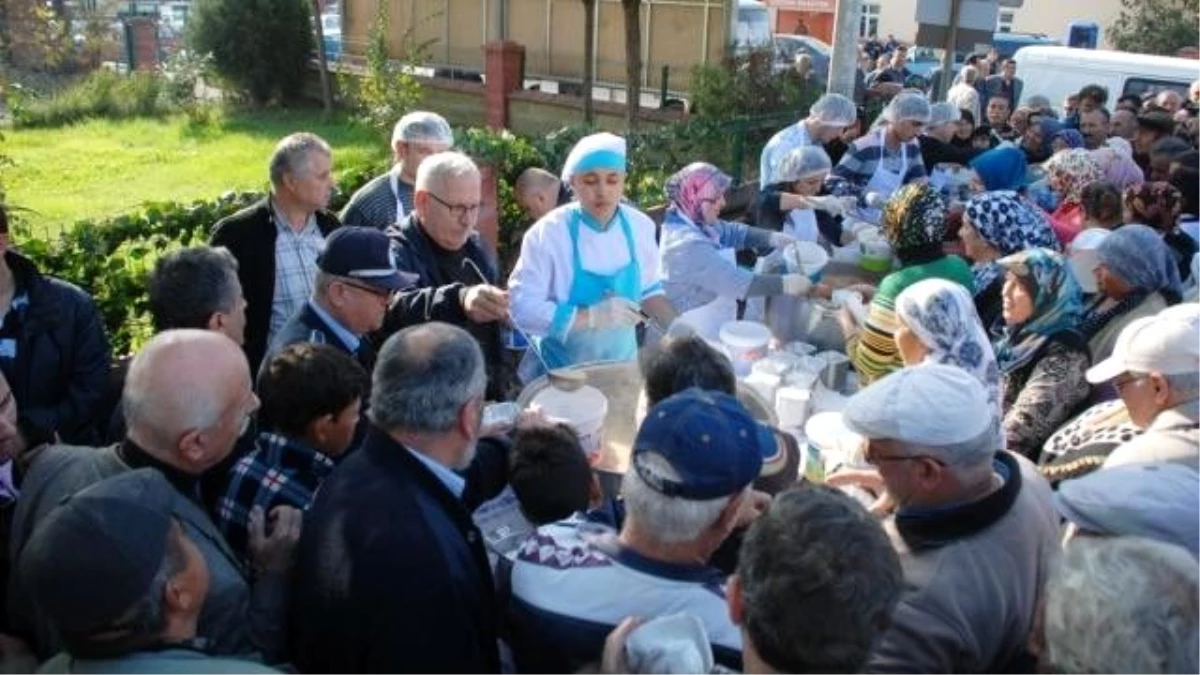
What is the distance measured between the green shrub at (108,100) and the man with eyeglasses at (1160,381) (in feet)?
65.3

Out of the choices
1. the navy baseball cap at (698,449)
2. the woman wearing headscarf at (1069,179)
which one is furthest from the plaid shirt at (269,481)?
the woman wearing headscarf at (1069,179)

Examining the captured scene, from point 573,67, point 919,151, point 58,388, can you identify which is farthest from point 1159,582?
point 573,67

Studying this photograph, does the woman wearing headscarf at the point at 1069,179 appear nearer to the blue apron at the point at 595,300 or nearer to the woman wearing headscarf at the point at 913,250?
the woman wearing headscarf at the point at 913,250

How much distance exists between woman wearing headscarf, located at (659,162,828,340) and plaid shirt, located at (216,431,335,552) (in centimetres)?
232

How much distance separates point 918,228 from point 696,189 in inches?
48.1

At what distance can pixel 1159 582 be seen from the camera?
5.35 ft

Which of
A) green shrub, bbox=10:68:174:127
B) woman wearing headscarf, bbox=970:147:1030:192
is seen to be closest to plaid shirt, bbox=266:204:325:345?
woman wearing headscarf, bbox=970:147:1030:192

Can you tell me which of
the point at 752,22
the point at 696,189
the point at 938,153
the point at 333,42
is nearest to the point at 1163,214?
the point at 938,153

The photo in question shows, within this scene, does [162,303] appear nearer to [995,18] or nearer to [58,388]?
[58,388]

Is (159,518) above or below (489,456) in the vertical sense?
above

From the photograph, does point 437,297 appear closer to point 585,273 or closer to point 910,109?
point 585,273

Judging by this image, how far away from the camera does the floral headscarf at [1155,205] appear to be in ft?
17.7

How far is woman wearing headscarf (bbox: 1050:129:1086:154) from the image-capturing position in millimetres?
8414

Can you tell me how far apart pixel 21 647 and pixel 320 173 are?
2550mm
